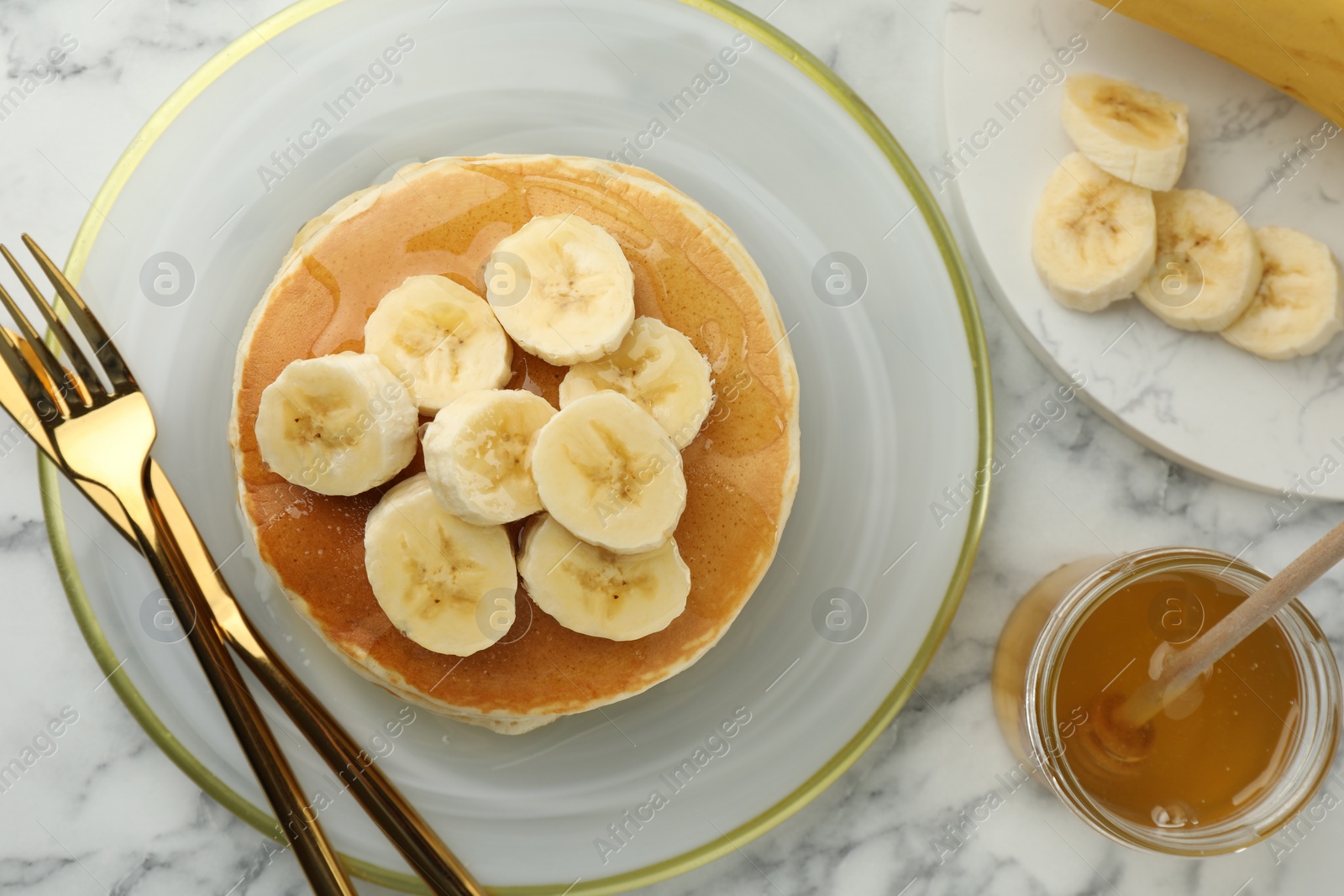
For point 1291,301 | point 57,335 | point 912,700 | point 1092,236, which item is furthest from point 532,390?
point 1291,301

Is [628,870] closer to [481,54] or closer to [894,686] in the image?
[894,686]

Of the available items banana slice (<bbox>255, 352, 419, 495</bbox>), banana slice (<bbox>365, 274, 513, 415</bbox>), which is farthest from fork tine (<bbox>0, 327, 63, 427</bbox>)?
banana slice (<bbox>365, 274, 513, 415</bbox>)

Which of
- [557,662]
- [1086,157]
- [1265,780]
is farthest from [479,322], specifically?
[1265,780]

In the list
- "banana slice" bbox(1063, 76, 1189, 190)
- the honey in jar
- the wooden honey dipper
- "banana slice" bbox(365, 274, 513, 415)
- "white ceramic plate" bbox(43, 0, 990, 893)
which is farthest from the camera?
"banana slice" bbox(1063, 76, 1189, 190)

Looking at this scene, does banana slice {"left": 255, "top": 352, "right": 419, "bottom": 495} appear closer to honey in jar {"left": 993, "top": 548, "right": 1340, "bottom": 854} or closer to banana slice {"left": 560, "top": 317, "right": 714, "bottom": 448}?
banana slice {"left": 560, "top": 317, "right": 714, "bottom": 448}

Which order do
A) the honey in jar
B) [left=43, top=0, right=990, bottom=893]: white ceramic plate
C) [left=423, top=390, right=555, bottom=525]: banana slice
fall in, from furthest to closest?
[left=43, top=0, right=990, bottom=893]: white ceramic plate
the honey in jar
[left=423, top=390, right=555, bottom=525]: banana slice
